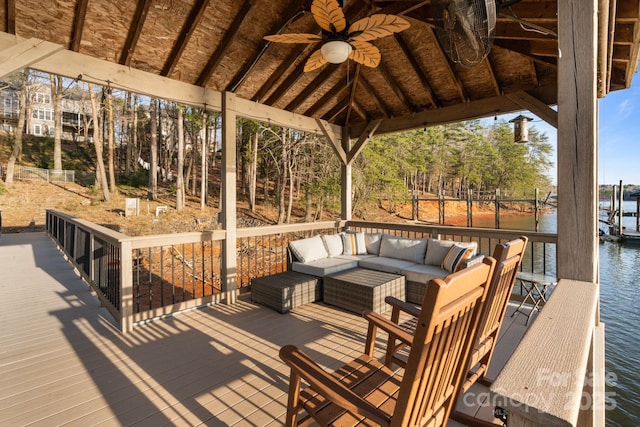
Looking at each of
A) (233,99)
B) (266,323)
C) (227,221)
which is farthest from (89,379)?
(233,99)

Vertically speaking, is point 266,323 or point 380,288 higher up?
point 380,288

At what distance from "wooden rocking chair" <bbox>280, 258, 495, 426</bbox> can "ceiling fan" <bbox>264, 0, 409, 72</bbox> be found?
2254 mm

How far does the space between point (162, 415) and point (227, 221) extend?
2.64m

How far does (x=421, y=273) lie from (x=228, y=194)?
290cm

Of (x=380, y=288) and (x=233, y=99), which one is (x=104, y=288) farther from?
(x=380, y=288)

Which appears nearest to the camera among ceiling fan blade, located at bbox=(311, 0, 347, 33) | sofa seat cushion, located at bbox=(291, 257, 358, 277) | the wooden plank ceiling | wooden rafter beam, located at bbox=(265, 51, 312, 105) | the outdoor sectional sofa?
ceiling fan blade, located at bbox=(311, 0, 347, 33)

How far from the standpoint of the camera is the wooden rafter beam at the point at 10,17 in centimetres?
266

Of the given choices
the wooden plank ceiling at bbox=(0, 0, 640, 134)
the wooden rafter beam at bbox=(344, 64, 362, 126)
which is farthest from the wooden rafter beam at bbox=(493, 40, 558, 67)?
the wooden rafter beam at bbox=(344, 64, 362, 126)

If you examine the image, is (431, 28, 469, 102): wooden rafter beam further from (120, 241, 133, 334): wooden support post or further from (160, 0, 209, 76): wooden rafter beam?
(120, 241, 133, 334): wooden support post

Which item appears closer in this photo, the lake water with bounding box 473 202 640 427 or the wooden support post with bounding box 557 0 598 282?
the wooden support post with bounding box 557 0 598 282

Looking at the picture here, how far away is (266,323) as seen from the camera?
11.8ft

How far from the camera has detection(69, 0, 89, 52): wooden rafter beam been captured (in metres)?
2.85

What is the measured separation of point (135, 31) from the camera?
10.6 feet

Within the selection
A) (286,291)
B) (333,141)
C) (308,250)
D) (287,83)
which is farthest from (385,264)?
(287,83)
